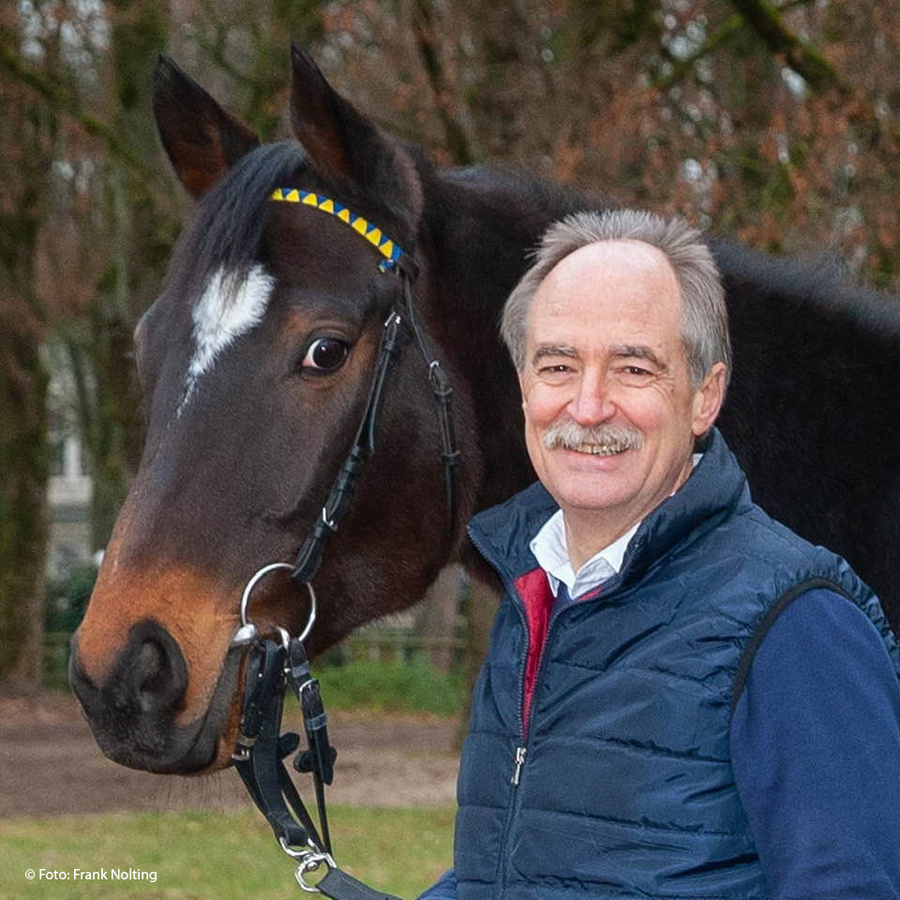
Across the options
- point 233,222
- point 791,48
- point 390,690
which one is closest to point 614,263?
point 233,222

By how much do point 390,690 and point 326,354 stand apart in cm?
1486

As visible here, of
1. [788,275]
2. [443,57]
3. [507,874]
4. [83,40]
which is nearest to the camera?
[507,874]

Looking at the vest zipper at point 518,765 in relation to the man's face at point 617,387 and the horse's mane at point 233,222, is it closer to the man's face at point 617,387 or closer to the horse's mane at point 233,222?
the man's face at point 617,387

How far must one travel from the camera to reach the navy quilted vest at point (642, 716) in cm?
193

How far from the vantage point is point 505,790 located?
7.00 ft

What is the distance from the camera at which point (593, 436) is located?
222cm

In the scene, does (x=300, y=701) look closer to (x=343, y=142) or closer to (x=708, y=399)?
(x=708, y=399)

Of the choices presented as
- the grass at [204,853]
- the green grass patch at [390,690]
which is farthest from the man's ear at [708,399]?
the green grass patch at [390,690]

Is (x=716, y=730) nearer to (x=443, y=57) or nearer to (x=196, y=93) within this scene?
(x=196, y=93)

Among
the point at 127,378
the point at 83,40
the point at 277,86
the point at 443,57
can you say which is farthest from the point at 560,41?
the point at 127,378

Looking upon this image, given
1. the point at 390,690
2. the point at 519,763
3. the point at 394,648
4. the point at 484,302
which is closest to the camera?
the point at 519,763

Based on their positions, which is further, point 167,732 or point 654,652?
point 167,732

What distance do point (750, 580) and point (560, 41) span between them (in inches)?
409

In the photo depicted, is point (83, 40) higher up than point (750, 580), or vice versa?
point (83, 40)
